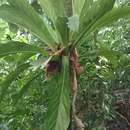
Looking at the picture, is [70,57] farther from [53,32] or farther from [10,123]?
[10,123]

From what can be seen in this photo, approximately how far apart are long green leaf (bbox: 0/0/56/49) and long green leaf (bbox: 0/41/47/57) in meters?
0.12

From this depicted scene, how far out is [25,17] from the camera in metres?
2.26

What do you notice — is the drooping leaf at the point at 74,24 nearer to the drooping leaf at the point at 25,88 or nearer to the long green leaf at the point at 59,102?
the long green leaf at the point at 59,102

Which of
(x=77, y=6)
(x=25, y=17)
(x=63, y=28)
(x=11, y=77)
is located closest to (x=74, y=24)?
(x=63, y=28)

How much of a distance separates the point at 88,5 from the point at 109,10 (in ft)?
0.86

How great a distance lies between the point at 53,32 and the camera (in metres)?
2.35

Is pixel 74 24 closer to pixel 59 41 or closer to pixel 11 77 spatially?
pixel 59 41

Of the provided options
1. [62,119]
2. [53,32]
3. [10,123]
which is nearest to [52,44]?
[53,32]

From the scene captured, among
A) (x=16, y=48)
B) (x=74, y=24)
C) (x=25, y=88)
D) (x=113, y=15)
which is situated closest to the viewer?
(x=74, y=24)

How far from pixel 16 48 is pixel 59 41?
0.87 feet

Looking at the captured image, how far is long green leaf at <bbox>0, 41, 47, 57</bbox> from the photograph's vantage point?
2223mm

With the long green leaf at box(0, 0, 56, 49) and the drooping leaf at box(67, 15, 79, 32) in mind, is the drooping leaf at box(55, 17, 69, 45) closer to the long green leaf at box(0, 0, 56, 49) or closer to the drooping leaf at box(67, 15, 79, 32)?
the long green leaf at box(0, 0, 56, 49)

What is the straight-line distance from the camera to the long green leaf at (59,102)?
83.1 inches

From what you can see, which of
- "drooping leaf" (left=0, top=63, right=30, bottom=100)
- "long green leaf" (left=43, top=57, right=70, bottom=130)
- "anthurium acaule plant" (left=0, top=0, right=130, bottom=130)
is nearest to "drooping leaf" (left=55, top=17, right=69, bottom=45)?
"anthurium acaule plant" (left=0, top=0, right=130, bottom=130)
